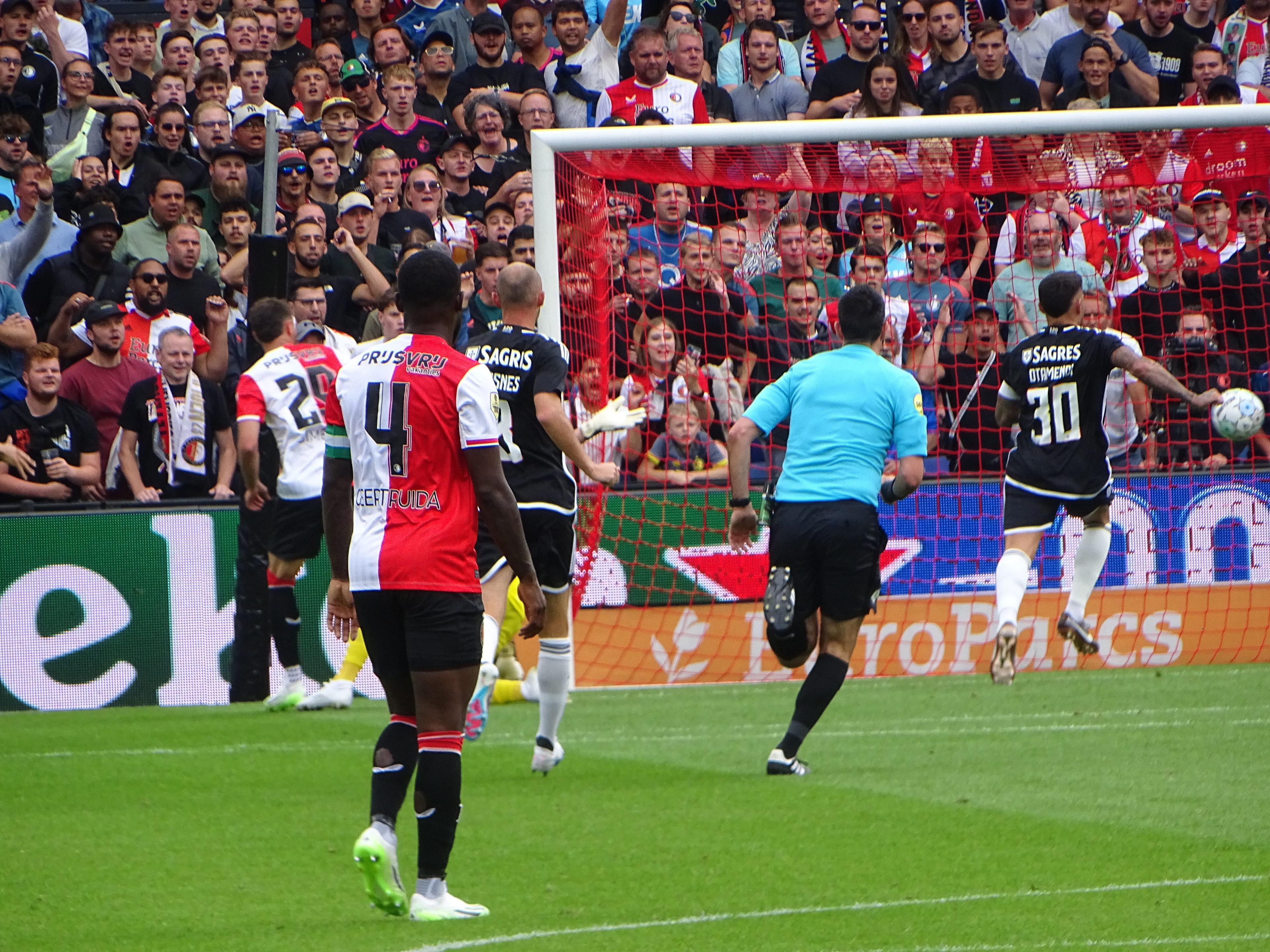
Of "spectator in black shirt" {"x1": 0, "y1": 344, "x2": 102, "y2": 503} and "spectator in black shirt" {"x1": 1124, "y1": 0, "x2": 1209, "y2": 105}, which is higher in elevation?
"spectator in black shirt" {"x1": 1124, "y1": 0, "x2": 1209, "y2": 105}

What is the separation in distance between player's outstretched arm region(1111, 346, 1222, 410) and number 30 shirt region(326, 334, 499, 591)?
5109mm

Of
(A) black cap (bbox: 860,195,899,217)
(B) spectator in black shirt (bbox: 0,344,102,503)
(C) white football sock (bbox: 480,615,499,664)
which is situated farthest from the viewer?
(A) black cap (bbox: 860,195,899,217)

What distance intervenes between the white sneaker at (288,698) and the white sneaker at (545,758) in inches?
129

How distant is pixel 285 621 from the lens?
11086mm

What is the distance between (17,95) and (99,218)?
2.32 meters

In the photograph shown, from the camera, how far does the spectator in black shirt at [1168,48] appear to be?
54.6ft

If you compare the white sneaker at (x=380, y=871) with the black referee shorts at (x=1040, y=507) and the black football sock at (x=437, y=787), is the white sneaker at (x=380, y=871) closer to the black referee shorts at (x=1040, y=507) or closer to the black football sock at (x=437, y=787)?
the black football sock at (x=437, y=787)

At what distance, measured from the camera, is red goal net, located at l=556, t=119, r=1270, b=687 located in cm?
1181

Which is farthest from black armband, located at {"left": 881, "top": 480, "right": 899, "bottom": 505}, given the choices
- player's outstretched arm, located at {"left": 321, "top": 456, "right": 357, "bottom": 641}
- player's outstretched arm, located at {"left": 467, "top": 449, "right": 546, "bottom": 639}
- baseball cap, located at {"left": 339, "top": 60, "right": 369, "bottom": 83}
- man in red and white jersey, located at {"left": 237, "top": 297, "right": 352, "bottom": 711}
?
baseball cap, located at {"left": 339, "top": 60, "right": 369, "bottom": 83}

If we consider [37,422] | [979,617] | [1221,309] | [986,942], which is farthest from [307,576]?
[986,942]

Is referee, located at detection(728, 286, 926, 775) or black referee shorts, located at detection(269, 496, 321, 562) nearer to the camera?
referee, located at detection(728, 286, 926, 775)

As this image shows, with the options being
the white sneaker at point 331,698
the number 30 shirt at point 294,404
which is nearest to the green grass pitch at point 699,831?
the white sneaker at point 331,698

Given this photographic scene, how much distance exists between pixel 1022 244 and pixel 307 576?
593cm

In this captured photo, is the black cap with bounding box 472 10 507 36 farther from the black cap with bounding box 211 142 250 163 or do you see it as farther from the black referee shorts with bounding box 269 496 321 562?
the black referee shorts with bounding box 269 496 321 562
